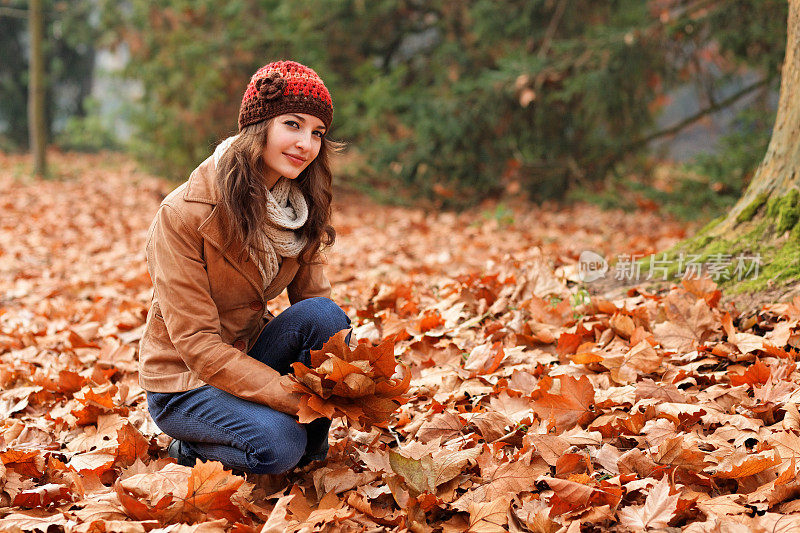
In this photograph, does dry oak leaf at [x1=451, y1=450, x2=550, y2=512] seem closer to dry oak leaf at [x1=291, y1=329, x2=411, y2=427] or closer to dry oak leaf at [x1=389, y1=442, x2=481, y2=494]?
dry oak leaf at [x1=389, y1=442, x2=481, y2=494]

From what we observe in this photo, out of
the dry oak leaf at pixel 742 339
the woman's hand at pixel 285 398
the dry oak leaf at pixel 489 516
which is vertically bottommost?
the dry oak leaf at pixel 489 516

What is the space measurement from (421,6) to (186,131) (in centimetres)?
334

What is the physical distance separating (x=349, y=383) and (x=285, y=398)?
22cm

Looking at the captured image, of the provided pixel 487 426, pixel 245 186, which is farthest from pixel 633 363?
pixel 245 186

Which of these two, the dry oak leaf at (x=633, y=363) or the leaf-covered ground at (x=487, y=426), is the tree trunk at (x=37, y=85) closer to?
the leaf-covered ground at (x=487, y=426)

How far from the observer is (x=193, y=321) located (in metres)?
1.87

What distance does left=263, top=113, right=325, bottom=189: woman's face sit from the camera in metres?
1.97

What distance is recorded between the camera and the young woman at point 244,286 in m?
1.86

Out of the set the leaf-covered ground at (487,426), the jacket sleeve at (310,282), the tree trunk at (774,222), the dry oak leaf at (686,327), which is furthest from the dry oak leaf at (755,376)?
the jacket sleeve at (310,282)

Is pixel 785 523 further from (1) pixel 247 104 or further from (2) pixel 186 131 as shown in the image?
(2) pixel 186 131

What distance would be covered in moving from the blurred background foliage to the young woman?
397cm

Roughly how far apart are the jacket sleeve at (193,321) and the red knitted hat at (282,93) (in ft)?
1.31

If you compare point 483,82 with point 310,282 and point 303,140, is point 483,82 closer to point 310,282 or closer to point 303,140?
point 310,282

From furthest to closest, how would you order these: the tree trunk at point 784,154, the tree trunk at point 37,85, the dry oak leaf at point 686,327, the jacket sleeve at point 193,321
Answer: the tree trunk at point 37,85, the tree trunk at point 784,154, the dry oak leaf at point 686,327, the jacket sleeve at point 193,321
